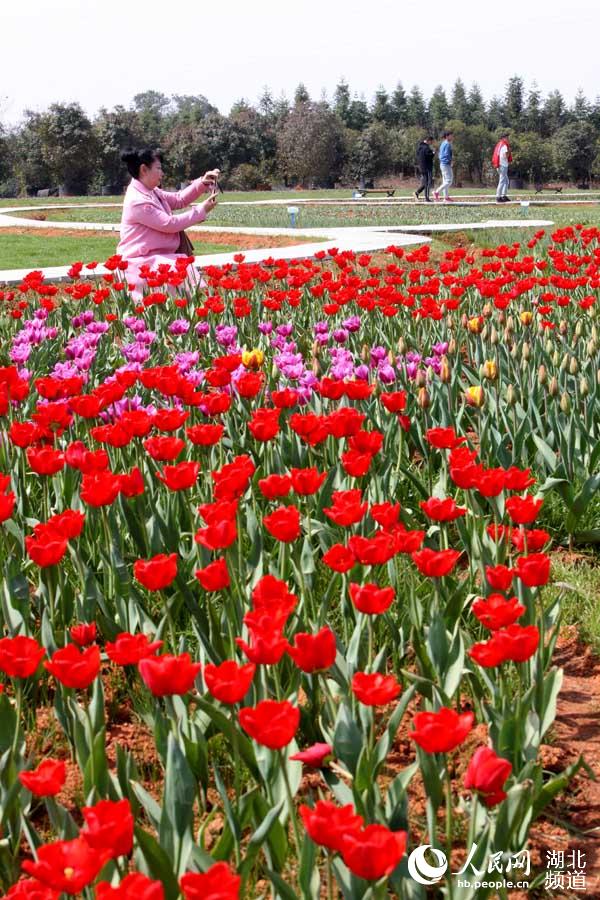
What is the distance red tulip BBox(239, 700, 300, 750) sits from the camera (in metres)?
1.35

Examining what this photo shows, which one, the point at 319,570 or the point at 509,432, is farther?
the point at 509,432

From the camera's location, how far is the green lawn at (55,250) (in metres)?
12.6

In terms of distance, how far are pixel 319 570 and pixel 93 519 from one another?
681 millimetres

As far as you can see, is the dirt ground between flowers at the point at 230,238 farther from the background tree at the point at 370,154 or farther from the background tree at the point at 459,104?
the background tree at the point at 459,104

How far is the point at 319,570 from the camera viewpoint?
303cm

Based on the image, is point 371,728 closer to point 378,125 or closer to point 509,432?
point 509,432

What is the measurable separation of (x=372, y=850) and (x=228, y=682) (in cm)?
40

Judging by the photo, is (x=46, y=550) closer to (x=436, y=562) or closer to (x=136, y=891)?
(x=436, y=562)

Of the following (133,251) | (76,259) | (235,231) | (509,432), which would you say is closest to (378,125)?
(235,231)

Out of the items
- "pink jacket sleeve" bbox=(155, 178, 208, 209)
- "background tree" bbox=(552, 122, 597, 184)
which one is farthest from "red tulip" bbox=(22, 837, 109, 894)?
"background tree" bbox=(552, 122, 597, 184)

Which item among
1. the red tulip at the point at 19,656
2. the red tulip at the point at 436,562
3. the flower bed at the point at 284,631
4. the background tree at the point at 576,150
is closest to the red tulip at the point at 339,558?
the flower bed at the point at 284,631

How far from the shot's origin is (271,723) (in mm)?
1352

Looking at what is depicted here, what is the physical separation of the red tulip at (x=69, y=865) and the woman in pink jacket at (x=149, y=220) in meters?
6.35

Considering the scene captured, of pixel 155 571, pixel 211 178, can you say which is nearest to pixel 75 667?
pixel 155 571
